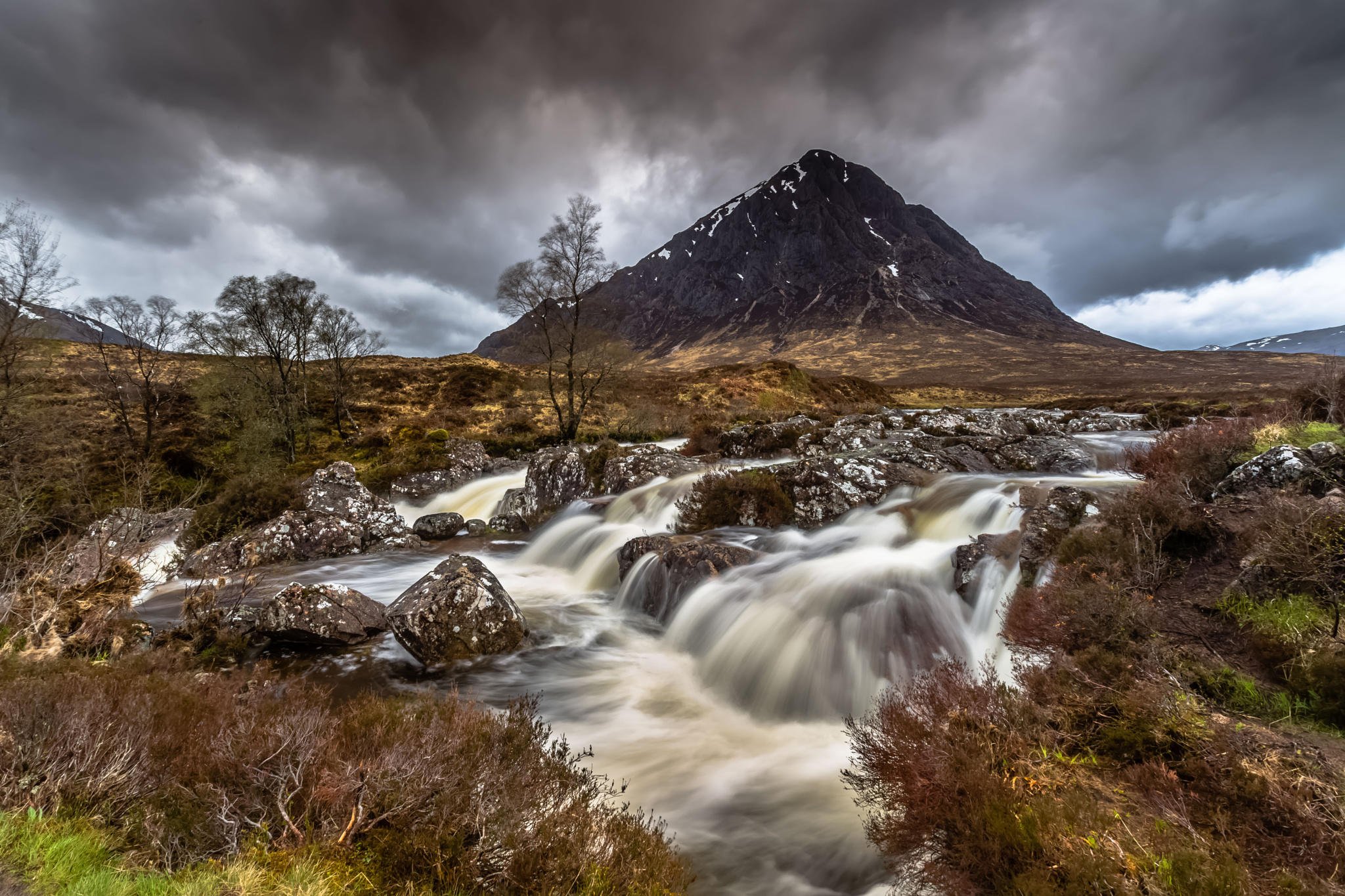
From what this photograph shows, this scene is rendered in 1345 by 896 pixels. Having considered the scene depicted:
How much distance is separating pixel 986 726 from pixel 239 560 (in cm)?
1482

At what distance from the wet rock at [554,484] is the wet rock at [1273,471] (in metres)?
14.3

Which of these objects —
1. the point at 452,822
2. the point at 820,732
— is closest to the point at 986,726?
the point at 820,732

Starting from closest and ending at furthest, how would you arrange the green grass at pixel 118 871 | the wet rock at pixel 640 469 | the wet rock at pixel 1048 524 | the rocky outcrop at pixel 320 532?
the green grass at pixel 118 871 → the wet rock at pixel 1048 524 → the rocky outcrop at pixel 320 532 → the wet rock at pixel 640 469

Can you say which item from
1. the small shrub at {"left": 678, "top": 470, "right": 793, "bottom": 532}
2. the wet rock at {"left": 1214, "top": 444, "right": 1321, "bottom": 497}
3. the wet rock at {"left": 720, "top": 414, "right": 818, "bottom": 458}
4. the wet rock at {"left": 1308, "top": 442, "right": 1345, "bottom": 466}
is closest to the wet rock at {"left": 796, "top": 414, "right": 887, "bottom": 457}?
the wet rock at {"left": 720, "top": 414, "right": 818, "bottom": 458}

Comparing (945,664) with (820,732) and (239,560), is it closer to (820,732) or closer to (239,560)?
(820,732)

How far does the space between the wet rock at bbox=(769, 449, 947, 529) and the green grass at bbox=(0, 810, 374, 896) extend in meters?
10.4

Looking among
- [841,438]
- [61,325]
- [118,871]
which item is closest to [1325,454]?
[118,871]

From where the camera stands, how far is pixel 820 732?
5.85 meters

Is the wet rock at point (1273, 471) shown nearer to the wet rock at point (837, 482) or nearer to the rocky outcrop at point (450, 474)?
A: the wet rock at point (837, 482)

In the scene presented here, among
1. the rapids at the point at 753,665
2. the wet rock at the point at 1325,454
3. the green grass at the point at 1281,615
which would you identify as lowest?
the rapids at the point at 753,665

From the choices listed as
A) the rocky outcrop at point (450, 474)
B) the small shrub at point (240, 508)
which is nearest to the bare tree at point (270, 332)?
the rocky outcrop at point (450, 474)

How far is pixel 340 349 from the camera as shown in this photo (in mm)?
32344

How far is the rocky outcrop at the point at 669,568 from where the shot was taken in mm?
8883

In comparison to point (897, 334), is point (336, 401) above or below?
below
